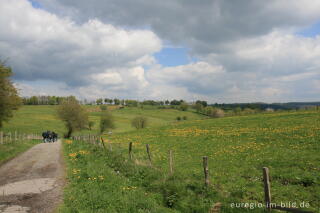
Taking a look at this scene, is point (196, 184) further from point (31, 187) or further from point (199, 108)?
point (199, 108)

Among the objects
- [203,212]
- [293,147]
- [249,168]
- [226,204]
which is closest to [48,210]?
[203,212]

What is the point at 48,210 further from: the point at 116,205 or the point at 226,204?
the point at 226,204

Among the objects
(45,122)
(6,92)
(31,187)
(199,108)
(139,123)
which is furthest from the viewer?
(199,108)

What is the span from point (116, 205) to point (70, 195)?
2354 millimetres

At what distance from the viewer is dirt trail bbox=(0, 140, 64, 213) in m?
7.98

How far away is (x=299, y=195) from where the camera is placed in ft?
28.1

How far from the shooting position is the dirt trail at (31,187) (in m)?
7.98

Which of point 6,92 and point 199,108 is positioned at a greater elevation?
point 6,92

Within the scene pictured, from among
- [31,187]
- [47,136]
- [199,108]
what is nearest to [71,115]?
[47,136]

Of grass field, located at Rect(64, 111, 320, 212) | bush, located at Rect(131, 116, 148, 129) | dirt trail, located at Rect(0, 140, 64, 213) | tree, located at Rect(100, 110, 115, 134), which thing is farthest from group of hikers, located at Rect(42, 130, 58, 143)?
bush, located at Rect(131, 116, 148, 129)

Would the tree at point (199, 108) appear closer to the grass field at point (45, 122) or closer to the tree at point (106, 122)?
the grass field at point (45, 122)

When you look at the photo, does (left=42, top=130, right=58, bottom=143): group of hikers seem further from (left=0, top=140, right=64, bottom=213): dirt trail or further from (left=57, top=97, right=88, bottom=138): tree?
(left=0, top=140, right=64, bottom=213): dirt trail

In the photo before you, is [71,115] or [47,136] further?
[71,115]

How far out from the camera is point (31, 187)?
33.5 feet
